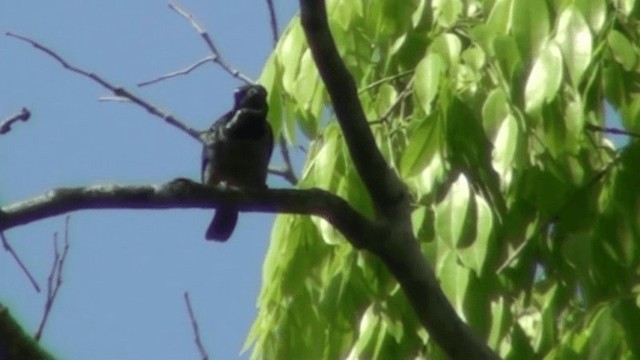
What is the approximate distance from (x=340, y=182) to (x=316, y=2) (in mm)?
523

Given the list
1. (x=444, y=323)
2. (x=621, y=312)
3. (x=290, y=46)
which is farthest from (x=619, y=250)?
(x=290, y=46)

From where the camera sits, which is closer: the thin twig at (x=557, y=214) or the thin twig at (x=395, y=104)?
the thin twig at (x=557, y=214)

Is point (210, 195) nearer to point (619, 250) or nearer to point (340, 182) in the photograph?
point (340, 182)

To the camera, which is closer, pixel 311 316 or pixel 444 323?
pixel 444 323

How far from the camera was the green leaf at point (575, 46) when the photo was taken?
3.04m

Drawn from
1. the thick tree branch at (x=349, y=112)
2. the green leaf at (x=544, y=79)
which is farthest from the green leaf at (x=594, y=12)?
Answer: the thick tree branch at (x=349, y=112)

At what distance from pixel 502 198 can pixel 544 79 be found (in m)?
0.30

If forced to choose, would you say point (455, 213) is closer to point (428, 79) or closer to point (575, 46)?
point (428, 79)

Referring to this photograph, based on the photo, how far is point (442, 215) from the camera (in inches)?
123

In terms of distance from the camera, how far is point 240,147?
477cm

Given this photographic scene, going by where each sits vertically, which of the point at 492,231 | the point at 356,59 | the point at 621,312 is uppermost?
the point at 356,59

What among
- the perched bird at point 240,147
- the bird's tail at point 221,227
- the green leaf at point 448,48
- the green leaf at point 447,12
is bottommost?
the green leaf at point 448,48

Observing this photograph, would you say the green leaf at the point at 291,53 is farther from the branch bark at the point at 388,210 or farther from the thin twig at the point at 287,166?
the thin twig at the point at 287,166

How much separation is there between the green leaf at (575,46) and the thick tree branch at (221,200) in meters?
0.51
